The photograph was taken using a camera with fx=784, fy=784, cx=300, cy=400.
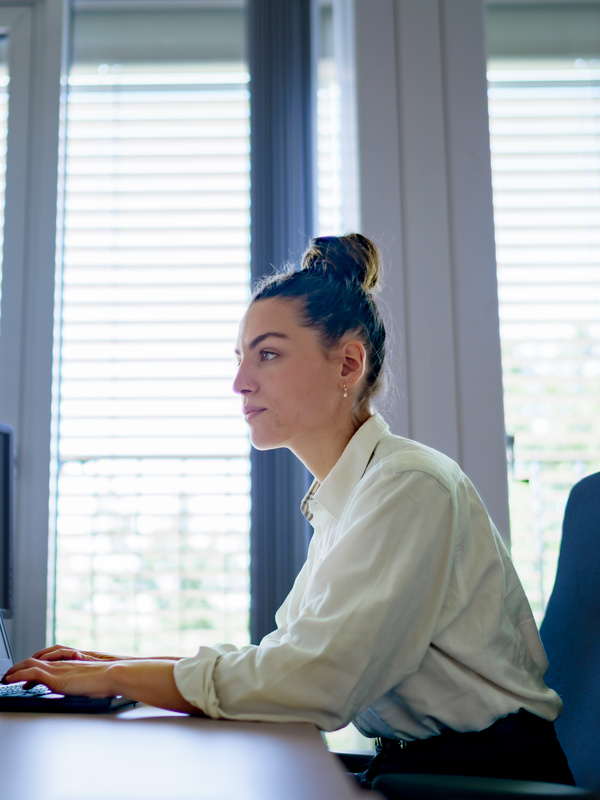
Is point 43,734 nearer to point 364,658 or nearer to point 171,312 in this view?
point 364,658

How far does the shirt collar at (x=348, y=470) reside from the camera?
131cm

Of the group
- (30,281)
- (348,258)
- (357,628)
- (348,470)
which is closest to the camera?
(357,628)

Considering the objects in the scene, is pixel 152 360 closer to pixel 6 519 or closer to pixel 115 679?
pixel 6 519

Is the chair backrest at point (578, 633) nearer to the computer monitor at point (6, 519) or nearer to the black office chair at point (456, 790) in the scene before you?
the black office chair at point (456, 790)

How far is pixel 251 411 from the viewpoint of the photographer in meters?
1.46

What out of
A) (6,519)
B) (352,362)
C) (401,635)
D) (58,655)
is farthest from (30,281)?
(401,635)

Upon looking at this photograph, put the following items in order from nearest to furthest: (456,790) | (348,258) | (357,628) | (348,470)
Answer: (456,790) < (357,628) < (348,470) < (348,258)

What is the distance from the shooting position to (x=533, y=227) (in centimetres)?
235

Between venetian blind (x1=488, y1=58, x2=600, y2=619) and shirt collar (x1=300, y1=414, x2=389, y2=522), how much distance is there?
985mm

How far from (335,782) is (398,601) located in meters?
0.37

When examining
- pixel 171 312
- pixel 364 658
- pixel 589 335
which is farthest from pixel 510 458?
pixel 364 658

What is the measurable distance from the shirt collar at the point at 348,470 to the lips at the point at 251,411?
191 mm

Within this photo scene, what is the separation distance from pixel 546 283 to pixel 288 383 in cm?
122

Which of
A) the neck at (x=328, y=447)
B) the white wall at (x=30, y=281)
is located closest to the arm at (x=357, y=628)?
the neck at (x=328, y=447)
